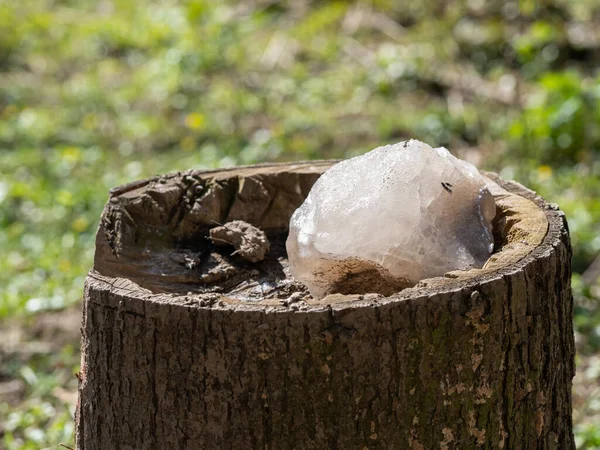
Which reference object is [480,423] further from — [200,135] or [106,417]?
[200,135]

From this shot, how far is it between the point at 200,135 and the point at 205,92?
0.86m

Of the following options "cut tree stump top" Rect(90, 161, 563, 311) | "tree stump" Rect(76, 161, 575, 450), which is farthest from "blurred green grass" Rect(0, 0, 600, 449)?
"tree stump" Rect(76, 161, 575, 450)

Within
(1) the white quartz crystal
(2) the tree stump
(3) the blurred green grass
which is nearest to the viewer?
(2) the tree stump

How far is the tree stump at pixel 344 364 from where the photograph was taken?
1716 millimetres

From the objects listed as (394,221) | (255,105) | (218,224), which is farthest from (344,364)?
(255,105)

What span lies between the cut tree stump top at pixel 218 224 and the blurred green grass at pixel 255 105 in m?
1.15

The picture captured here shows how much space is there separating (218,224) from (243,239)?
17 cm

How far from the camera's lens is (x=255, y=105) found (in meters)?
6.50

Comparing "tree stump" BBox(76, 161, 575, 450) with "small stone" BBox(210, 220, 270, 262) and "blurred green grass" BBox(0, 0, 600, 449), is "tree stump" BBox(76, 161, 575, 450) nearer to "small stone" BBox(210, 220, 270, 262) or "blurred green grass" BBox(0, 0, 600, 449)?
"small stone" BBox(210, 220, 270, 262)

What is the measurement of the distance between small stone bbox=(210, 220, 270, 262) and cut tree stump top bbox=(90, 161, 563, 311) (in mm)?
41

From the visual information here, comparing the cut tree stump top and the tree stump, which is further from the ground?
the cut tree stump top

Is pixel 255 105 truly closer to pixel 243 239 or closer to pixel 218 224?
pixel 218 224

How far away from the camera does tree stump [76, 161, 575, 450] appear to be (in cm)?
172

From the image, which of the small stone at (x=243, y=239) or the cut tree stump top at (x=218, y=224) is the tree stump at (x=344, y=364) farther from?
the small stone at (x=243, y=239)
